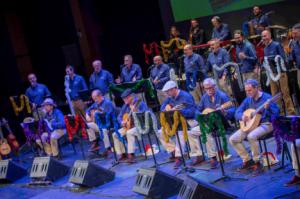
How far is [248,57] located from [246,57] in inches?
1.7

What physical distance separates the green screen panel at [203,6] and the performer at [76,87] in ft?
13.0

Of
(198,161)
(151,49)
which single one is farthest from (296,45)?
(151,49)

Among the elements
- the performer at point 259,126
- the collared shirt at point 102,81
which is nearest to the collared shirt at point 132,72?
the collared shirt at point 102,81

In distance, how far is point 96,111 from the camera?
1190 centimetres

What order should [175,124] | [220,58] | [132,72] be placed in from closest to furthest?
[175,124] → [220,58] → [132,72]

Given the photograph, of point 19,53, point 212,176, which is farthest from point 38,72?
point 212,176

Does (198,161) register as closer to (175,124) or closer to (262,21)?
(175,124)

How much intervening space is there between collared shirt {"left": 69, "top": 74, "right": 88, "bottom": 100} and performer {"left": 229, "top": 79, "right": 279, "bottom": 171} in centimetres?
608

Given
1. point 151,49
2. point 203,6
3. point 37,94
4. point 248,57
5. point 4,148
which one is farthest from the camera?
point 203,6

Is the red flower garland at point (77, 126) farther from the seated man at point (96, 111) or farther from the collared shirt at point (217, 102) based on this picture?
the collared shirt at point (217, 102)

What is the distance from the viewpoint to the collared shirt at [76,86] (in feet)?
46.8

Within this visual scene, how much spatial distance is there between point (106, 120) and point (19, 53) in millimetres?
8940

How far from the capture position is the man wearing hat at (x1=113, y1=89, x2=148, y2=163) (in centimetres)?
1113

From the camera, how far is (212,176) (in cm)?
912
